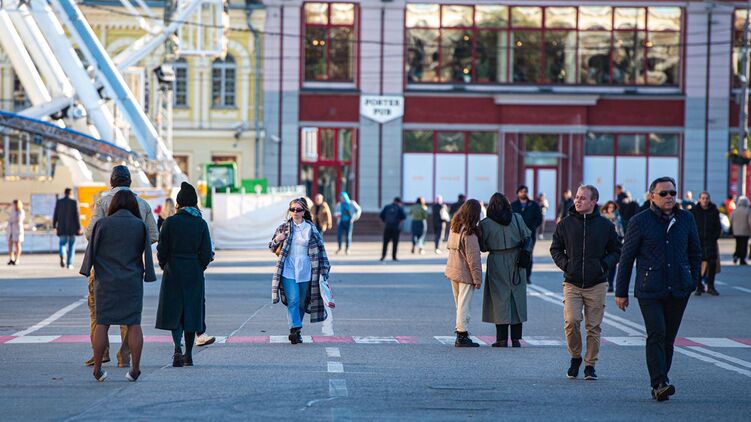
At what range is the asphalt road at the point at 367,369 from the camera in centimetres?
999

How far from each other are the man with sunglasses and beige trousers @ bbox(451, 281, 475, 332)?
388cm

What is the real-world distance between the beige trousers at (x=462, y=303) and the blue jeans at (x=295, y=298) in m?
1.69

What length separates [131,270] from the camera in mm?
11539

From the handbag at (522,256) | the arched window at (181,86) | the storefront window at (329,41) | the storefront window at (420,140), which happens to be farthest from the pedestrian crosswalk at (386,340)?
the arched window at (181,86)

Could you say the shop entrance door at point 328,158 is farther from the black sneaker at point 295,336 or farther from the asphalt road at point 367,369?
the black sneaker at point 295,336

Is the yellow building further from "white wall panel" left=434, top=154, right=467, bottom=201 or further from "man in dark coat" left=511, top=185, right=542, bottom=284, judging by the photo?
"man in dark coat" left=511, top=185, right=542, bottom=284

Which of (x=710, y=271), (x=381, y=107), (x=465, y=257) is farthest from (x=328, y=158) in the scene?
(x=465, y=257)

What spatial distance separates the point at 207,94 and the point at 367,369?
126 feet

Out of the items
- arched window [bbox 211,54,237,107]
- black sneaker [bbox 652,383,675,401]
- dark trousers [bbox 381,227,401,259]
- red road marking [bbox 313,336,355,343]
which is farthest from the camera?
arched window [bbox 211,54,237,107]

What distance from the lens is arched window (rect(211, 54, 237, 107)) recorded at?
Result: 49.7m

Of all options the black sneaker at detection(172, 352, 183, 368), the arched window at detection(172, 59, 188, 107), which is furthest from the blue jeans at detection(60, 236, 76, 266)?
the arched window at detection(172, 59, 188, 107)

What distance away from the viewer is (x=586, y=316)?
474 inches

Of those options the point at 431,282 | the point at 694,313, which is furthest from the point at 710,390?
the point at 431,282

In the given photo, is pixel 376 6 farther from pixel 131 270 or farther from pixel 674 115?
pixel 131 270
